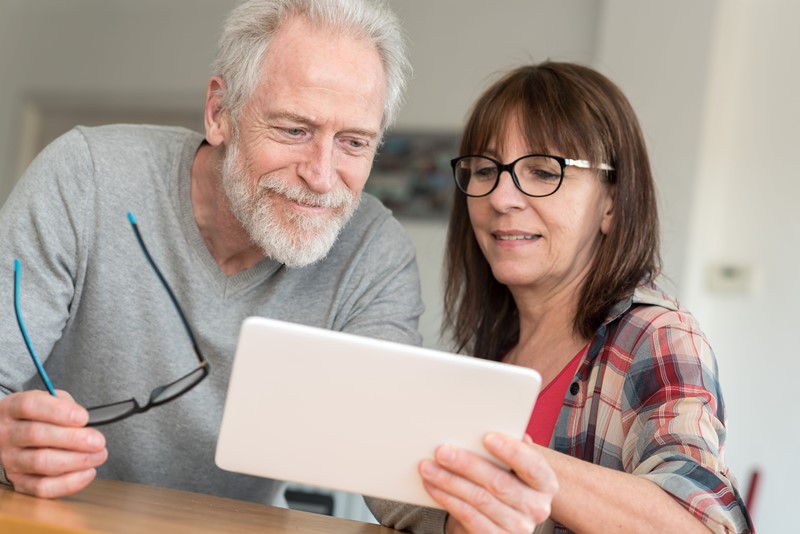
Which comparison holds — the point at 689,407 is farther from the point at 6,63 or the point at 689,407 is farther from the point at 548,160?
the point at 6,63

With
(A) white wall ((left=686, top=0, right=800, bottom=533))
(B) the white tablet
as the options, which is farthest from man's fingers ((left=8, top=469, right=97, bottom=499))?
(A) white wall ((left=686, top=0, right=800, bottom=533))

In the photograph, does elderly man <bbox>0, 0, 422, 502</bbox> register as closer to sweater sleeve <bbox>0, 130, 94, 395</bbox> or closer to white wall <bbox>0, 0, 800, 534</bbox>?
sweater sleeve <bbox>0, 130, 94, 395</bbox>

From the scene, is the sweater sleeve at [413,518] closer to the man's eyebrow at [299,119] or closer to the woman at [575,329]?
the woman at [575,329]

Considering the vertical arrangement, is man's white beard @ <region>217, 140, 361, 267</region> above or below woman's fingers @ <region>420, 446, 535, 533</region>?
above

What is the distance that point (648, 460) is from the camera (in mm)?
Result: 1340

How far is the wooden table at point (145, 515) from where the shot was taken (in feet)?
3.56

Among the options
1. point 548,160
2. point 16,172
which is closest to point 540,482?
point 548,160

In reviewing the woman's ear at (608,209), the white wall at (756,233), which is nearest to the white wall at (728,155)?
the white wall at (756,233)

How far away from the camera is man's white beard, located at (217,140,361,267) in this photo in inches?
68.2

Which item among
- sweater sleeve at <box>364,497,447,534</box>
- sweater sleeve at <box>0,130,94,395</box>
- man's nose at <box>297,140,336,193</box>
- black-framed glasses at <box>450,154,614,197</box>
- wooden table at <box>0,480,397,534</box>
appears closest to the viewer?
wooden table at <box>0,480,397,534</box>

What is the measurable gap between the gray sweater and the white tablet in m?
0.54

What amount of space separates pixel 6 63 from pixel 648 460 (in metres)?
6.00

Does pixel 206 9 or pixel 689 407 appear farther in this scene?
pixel 206 9

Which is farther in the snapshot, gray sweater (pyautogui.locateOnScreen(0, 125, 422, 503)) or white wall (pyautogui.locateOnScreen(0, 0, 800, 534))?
white wall (pyautogui.locateOnScreen(0, 0, 800, 534))
